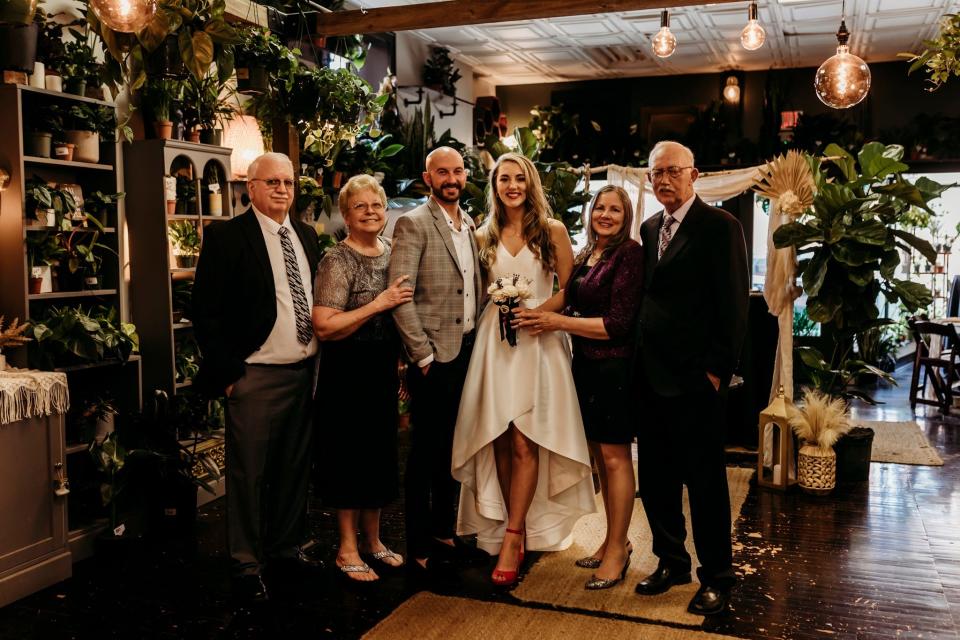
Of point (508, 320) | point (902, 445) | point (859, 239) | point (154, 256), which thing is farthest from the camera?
point (902, 445)

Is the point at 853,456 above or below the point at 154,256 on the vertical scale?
below

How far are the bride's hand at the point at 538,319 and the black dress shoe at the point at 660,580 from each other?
1.05 meters

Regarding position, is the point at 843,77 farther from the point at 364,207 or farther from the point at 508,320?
the point at 364,207

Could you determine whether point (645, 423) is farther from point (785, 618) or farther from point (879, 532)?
point (879, 532)

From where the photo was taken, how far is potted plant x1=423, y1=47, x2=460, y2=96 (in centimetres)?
889

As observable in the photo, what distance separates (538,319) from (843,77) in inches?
117

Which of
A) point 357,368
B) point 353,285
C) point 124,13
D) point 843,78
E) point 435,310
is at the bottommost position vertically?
point 357,368

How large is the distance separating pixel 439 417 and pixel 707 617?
1.28 meters

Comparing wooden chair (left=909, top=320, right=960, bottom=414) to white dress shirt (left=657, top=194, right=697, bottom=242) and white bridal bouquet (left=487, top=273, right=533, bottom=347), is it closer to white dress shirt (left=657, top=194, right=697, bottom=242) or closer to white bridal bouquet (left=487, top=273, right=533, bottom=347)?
white dress shirt (left=657, top=194, right=697, bottom=242)

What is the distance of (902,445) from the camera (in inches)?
253

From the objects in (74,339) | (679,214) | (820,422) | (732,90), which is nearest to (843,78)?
(820,422)

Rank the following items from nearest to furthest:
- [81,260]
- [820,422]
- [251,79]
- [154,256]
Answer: [81,260], [154,256], [820,422], [251,79]

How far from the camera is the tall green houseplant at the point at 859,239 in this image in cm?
480

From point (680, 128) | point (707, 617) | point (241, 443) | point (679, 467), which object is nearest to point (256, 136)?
point (241, 443)
